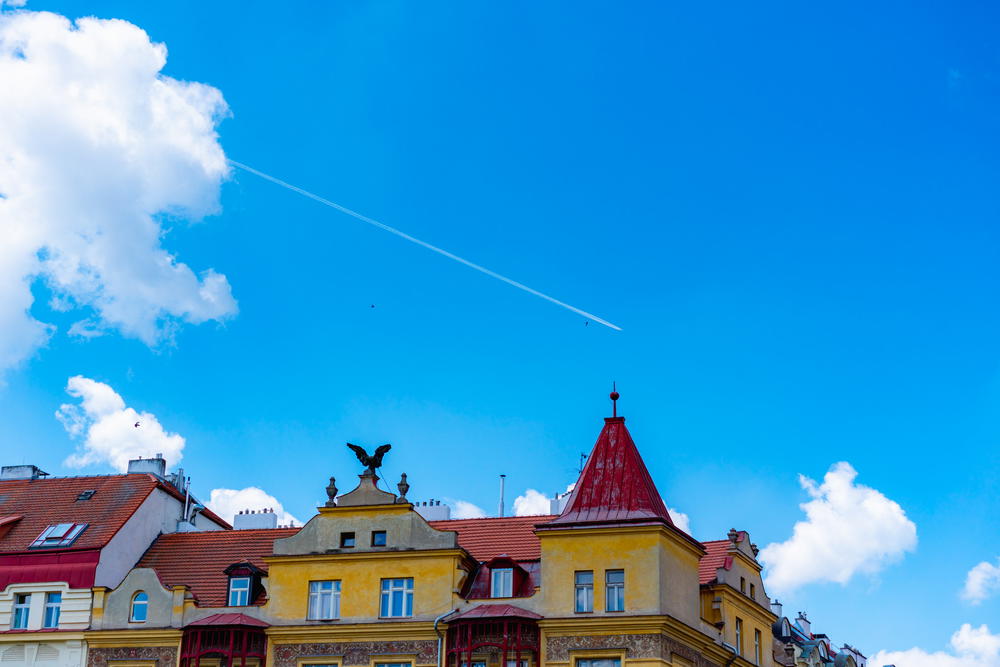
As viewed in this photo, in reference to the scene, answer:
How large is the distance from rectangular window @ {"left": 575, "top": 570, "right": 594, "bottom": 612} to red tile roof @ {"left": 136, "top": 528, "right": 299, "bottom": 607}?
12542 mm

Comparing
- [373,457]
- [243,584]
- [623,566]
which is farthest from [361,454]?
[623,566]

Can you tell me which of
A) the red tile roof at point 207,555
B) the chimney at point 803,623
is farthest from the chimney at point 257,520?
the chimney at point 803,623

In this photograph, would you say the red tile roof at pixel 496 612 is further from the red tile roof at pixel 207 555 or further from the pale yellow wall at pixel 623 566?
the red tile roof at pixel 207 555

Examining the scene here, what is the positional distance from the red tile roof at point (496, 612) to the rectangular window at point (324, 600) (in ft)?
16.0

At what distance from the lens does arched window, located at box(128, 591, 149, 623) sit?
57.7m

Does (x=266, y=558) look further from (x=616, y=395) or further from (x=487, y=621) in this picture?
(x=616, y=395)

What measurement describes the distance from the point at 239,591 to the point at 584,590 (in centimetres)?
1346

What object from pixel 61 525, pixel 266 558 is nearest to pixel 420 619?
pixel 266 558

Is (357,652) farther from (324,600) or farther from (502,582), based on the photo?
(502,582)

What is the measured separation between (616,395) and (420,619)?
458 inches

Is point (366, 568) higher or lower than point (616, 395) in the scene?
lower

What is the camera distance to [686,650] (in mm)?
54250

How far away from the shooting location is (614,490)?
184 ft

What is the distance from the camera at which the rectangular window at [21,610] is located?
59.1 metres
